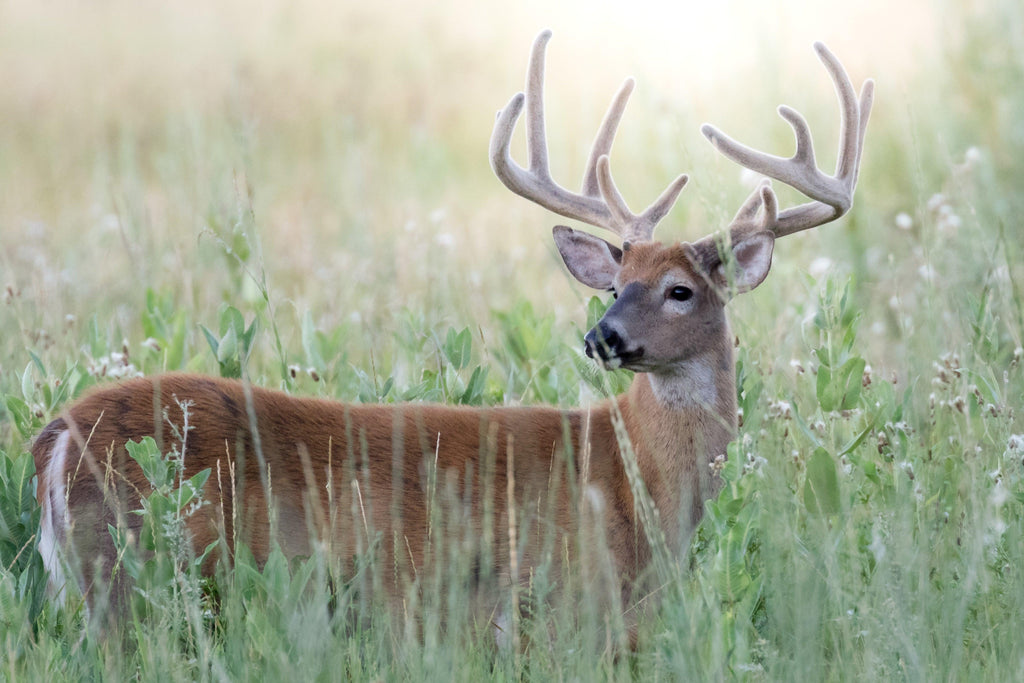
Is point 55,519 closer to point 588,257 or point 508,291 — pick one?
point 588,257

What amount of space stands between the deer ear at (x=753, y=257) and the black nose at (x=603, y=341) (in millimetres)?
432

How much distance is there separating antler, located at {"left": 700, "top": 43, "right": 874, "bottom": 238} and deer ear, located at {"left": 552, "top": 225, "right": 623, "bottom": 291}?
512 mm

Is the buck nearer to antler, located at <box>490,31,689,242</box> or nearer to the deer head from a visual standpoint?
the deer head

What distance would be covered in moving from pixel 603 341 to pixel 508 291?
3555 millimetres

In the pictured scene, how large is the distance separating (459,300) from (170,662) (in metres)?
3.80

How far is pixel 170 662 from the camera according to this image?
9.06 ft

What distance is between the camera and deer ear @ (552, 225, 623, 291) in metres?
4.20

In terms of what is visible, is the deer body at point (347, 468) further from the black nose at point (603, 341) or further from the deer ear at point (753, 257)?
the deer ear at point (753, 257)

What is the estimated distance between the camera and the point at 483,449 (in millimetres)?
3646

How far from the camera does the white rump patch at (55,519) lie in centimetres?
324

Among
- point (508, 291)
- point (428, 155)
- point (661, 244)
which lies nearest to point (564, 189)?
point (661, 244)

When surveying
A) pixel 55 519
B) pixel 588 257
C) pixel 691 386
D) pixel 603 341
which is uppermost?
pixel 588 257

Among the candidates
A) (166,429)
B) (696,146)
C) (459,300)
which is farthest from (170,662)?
(696,146)

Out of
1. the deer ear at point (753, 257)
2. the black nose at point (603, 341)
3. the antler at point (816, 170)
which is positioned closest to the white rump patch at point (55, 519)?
the black nose at point (603, 341)
